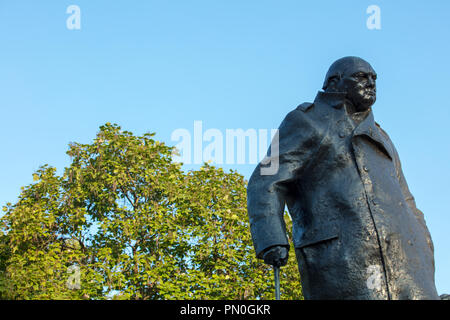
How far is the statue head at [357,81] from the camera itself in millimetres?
5234

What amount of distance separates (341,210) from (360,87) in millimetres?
1240

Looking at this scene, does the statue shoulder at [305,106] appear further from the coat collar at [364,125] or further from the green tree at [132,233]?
the green tree at [132,233]

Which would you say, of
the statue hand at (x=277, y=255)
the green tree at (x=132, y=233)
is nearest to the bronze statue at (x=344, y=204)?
the statue hand at (x=277, y=255)

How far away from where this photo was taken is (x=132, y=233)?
829 inches

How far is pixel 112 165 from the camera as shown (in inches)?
914

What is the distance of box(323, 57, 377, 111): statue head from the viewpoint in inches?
206

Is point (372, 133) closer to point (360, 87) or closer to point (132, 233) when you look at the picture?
point (360, 87)

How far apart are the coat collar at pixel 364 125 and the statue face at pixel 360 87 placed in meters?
0.08

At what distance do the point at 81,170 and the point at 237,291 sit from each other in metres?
7.95

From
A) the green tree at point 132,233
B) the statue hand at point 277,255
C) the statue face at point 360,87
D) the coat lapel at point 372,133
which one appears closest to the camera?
the statue hand at point 277,255

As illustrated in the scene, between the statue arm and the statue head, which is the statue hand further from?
the statue head

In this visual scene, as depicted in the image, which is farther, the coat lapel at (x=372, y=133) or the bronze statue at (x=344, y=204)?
the coat lapel at (x=372, y=133)

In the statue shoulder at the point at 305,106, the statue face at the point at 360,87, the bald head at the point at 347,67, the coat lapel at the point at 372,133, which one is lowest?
the coat lapel at the point at 372,133
